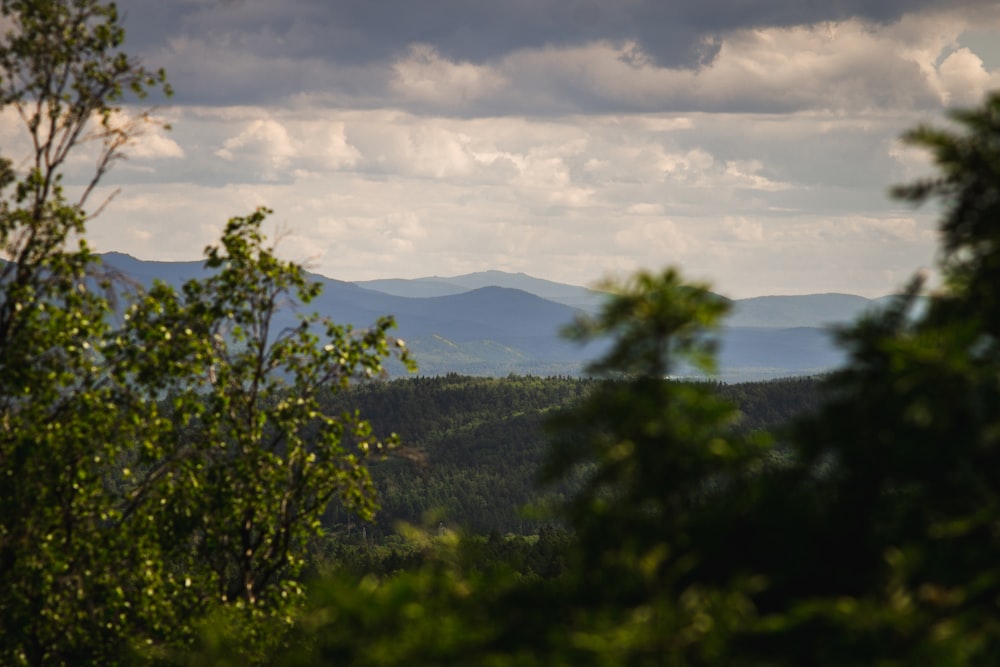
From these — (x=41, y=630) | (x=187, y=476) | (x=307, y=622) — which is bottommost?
(x=41, y=630)

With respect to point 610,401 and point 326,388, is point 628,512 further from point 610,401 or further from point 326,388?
point 326,388

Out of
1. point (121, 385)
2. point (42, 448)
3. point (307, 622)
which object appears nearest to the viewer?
point (307, 622)

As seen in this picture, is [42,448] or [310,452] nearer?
[42,448]

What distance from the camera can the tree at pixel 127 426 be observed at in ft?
54.0

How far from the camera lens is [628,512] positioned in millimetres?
6293

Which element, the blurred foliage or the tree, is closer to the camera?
the blurred foliage

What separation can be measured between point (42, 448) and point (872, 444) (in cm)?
1486

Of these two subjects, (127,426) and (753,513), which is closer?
(753,513)

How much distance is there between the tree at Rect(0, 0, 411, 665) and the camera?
54.0 ft

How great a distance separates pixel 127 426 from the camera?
1705 cm

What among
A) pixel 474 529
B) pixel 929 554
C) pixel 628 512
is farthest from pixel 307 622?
pixel 929 554

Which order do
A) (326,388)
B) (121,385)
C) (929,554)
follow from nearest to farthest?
(929,554) < (121,385) < (326,388)

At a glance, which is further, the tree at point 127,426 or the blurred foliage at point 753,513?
the tree at point 127,426

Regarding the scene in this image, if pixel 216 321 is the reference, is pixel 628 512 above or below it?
below
